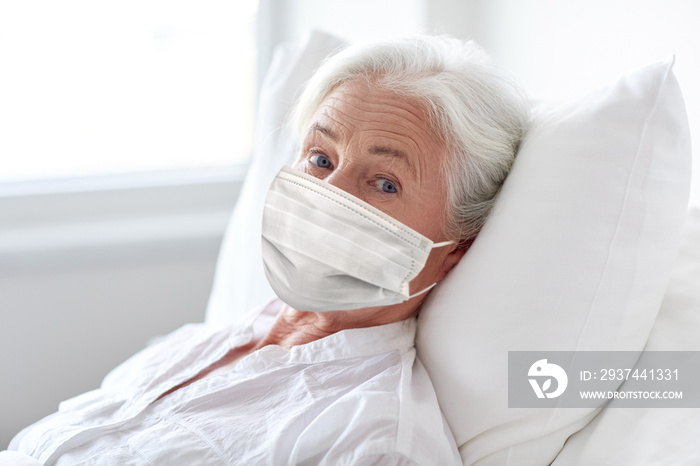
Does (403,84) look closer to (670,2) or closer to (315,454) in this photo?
(670,2)

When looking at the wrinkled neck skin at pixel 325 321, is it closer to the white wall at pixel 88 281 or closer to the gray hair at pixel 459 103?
the gray hair at pixel 459 103

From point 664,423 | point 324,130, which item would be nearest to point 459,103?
point 324,130

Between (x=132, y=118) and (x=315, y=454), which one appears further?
(x=132, y=118)

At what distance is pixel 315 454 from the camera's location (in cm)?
98

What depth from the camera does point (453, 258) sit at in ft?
3.94

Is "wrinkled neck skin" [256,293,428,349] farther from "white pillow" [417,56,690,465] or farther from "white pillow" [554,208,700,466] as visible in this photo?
"white pillow" [554,208,700,466]

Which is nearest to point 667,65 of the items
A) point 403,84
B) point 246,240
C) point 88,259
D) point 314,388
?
point 403,84

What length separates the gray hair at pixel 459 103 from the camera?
3.71 feet

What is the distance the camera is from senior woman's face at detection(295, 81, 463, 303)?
1109 millimetres

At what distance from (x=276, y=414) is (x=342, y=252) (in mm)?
287

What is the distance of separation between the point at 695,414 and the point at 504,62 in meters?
1.19

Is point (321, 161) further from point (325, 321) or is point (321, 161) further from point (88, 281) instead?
point (88, 281)

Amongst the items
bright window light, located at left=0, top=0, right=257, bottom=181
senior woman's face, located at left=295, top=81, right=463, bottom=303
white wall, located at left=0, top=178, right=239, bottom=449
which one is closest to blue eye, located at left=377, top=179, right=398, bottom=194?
senior woman's face, located at left=295, top=81, right=463, bottom=303

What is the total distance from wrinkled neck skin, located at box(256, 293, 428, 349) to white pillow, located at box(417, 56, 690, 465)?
0.16 meters
